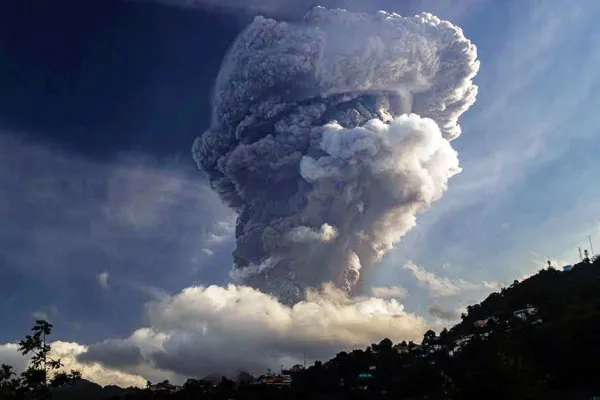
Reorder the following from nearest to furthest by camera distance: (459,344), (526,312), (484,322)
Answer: (526,312) < (459,344) < (484,322)

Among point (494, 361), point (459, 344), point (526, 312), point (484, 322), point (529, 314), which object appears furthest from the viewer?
point (484, 322)

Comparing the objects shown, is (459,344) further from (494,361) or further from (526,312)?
(494,361)

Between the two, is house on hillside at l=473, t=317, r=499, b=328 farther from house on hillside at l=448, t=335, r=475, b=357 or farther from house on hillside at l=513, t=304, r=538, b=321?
house on hillside at l=448, t=335, r=475, b=357

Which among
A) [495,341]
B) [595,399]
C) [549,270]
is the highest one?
[549,270]

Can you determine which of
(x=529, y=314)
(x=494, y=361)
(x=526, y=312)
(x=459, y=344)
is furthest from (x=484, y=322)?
(x=494, y=361)

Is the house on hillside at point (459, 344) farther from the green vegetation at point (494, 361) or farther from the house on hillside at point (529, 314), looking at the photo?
the house on hillside at point (529, 314)

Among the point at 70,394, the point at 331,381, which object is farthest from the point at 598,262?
the point at 70,394

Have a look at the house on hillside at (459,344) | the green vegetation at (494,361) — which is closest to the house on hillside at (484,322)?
the green vegetation at (494,361)

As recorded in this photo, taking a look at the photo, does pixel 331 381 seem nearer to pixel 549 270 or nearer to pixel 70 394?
pixel 549 270
